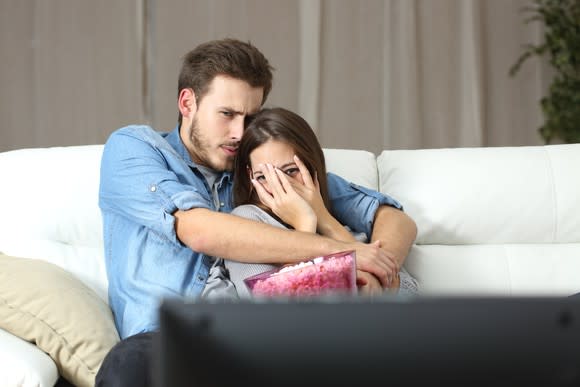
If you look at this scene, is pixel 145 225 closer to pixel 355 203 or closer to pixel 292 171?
pixel 292 171

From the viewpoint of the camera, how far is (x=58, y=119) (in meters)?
4.12

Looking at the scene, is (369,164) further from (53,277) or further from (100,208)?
(53,277)

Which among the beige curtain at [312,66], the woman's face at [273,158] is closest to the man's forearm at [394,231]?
the woman's face at [273,158]

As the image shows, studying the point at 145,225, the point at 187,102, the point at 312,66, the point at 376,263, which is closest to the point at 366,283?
the point at 376,263

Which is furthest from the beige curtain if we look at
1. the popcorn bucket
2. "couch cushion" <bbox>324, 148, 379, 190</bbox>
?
the popcorn bucket

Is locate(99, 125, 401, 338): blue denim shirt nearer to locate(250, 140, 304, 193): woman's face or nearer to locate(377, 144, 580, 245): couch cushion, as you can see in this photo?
locate(250, 140, 304, 193): woman's face

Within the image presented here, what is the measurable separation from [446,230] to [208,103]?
72cm

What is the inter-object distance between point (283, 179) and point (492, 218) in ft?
2.20

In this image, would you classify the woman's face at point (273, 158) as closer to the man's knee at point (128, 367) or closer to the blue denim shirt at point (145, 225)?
the blue denim shirt at point (145, 225)

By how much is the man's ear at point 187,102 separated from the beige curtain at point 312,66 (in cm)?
216

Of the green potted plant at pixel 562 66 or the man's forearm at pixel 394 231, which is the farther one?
the green potted plant at pixel 562 66

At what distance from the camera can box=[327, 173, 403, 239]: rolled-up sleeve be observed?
75.7 inches

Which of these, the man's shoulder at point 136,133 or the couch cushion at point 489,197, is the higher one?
the man's shoulder at point 136,133

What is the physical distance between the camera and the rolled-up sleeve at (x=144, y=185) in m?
1.68
